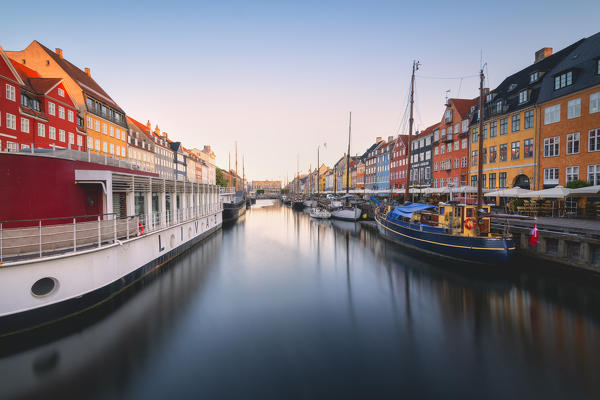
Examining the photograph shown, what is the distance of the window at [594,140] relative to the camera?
20875 millimetres

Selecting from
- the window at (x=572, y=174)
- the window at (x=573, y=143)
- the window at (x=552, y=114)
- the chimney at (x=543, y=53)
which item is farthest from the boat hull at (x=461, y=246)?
the chimney at (x=543, y=53)

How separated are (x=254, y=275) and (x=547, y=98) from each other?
31.5m

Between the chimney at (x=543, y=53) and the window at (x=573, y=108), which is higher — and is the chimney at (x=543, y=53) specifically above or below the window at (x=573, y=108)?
above

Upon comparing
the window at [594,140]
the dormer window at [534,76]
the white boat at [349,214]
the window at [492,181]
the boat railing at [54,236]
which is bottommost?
the white boat at [349,214]

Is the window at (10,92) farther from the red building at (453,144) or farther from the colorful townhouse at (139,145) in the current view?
the red building at (453,144)

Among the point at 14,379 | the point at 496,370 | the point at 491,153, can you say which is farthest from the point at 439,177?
the point at 14,379

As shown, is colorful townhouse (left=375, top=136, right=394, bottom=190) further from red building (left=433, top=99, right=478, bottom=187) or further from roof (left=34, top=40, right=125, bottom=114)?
roof (left=34, top=40, right=125, bottom=114)

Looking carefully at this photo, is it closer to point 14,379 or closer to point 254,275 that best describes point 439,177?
point 254,275

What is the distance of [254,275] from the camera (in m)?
15.8

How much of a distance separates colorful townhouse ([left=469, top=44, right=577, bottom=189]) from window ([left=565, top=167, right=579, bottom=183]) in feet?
10.00

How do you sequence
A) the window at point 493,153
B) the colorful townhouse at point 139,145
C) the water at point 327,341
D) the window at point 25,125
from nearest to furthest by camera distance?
the water at point 327,341
the window at point 25,125
the window at point 493,153
the colorful townhouse at point 139,145

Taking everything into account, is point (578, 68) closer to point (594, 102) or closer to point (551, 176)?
point (594, 102)

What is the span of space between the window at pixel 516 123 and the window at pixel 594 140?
24.1 feet

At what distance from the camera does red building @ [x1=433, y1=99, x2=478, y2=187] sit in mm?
37375
